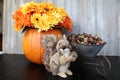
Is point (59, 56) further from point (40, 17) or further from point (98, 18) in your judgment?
point (98, 18)

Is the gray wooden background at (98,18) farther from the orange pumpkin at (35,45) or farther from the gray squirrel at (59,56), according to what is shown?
the gray squirrel at (59,56)

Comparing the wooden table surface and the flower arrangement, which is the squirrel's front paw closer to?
the wooden table surface

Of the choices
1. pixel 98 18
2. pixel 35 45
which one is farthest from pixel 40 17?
pixel 98 18

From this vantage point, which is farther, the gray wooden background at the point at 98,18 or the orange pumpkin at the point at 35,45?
the gray wooden background at the point at 98,18

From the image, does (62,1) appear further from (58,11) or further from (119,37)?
(119,37)

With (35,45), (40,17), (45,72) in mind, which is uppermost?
(40,17)

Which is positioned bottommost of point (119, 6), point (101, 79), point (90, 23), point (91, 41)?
point (101, 79)

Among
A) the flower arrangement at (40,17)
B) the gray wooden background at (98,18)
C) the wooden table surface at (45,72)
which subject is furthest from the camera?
the gray wooden background at (98,18)

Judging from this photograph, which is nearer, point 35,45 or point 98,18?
point 35,45

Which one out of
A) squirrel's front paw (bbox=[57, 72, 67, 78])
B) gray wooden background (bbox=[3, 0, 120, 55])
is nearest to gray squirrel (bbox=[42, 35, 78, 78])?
squirrel's front paw (bbox=[57, 72, 67, 78])

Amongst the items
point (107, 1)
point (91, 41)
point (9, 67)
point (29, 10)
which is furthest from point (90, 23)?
point (9, 67)

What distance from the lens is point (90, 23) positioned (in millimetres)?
1177

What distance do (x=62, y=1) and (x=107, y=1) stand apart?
0.32m

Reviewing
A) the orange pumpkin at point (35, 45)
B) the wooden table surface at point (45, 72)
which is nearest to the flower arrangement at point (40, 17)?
the orange pumpkin at point (35, 45)
